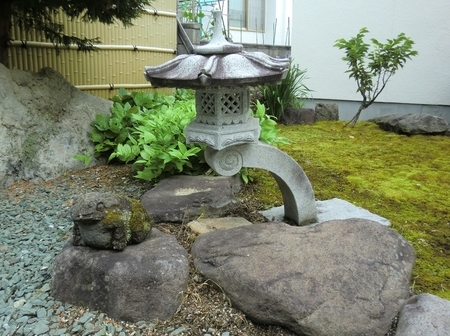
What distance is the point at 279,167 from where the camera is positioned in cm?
304

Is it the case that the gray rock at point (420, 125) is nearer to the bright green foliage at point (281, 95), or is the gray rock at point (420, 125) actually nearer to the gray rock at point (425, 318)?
the bright green foliage at point (281, 95)

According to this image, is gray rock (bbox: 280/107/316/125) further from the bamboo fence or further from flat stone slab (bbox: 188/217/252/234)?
flat stone slab (bbox: 188/217/252/234)

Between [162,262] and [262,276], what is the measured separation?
1.67 ft

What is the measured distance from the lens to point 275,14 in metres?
12.3

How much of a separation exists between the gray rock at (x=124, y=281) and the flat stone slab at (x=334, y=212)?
139 centimetres

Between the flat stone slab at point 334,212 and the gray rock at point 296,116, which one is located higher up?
the gray rock at point 296,116

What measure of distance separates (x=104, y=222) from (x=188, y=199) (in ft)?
3.29

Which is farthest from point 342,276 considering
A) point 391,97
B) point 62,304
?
point 391,97

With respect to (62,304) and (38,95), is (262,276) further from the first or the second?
(38,95)

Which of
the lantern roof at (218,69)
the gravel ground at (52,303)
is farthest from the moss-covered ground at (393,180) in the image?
the lantern roof at (218,69)

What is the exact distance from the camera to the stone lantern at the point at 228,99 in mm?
2469

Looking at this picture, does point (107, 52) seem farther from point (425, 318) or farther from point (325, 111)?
point (425, 318)

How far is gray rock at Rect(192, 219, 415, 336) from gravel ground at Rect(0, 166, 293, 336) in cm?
9

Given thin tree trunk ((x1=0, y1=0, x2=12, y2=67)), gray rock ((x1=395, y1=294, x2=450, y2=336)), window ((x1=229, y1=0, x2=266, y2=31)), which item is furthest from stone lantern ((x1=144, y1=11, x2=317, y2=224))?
window ((x1=229, y1=0, x2=266, y2=31))
